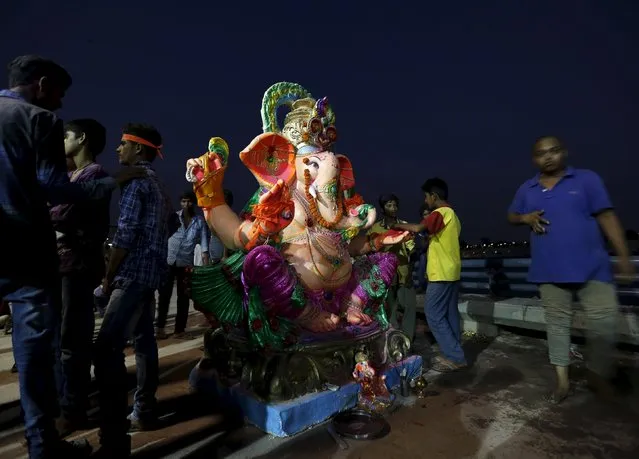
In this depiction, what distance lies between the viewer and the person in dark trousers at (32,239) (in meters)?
1.68

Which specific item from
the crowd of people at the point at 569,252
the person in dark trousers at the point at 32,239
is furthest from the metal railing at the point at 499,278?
the person in dark trousers at the point at 32,239

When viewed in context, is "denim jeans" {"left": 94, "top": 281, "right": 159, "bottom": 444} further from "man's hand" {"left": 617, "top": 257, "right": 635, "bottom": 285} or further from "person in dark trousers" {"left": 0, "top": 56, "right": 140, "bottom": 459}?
"man's hand" {"left": 617, "top": 257, "right": 635, "bottom": 285}

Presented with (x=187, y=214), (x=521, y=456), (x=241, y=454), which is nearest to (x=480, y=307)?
(x=521, y=456)

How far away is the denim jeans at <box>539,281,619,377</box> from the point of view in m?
2.66

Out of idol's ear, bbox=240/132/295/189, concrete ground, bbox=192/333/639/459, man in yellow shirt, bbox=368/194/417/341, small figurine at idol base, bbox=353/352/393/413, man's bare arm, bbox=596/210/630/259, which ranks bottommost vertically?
concrete ground, bbox=192/333/639/459

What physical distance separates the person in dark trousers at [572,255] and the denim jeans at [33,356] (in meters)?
3.19

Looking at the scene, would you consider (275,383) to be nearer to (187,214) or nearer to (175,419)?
(175,419)

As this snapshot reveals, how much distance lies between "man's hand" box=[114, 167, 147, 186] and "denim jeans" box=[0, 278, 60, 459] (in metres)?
0.70

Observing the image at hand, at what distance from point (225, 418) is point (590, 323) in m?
2.74

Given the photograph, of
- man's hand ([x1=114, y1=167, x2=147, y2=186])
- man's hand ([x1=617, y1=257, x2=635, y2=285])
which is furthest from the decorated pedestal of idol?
man's hand ([x1=617, y1=257, x2=635, y2=285])

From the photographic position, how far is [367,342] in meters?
3.02

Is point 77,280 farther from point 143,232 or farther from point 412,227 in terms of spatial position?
point 412,227

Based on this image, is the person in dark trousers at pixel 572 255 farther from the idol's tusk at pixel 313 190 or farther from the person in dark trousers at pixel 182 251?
the person in dark trousers at pixel 182 251

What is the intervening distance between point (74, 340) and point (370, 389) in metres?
2.11
